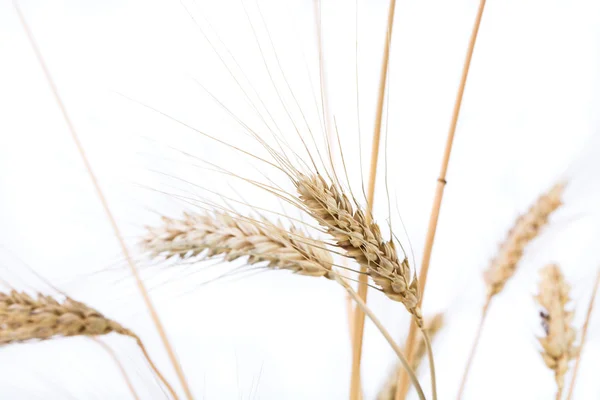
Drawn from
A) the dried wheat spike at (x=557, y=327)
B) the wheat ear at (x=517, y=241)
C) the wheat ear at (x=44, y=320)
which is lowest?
the wheat ear at (x=44, y=320)

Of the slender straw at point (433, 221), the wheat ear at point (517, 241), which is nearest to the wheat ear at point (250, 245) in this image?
the slender straw at point (433, 221)

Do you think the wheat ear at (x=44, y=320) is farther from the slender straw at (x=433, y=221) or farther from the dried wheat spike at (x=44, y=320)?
the slender straw at (x=433, y=221)

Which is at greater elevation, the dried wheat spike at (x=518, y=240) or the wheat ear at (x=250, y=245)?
the dried wheat spike at (x=518, y=240)

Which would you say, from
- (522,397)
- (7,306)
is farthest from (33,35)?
(522,397)

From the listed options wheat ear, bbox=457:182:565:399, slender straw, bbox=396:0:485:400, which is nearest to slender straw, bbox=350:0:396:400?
slender straw, bbox=396:0:485:400

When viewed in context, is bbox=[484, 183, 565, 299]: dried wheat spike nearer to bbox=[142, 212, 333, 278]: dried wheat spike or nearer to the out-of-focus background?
the out-of-focus background

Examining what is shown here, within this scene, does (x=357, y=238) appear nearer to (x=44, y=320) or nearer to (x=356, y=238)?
(x=356, y=238)

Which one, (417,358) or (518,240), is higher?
(518,240)

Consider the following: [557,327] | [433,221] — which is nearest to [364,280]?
[433,221]
